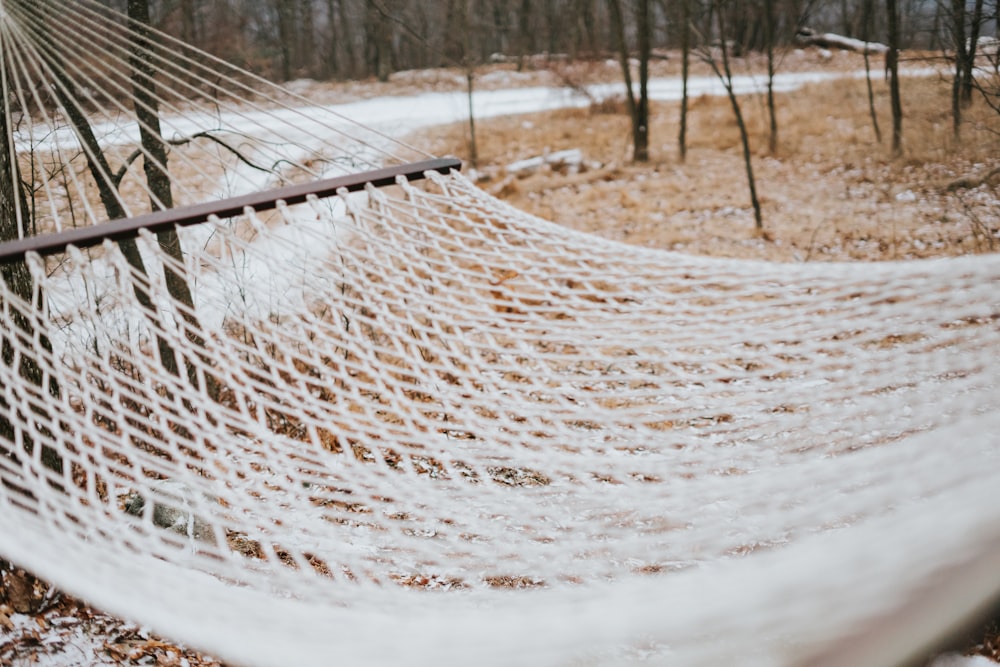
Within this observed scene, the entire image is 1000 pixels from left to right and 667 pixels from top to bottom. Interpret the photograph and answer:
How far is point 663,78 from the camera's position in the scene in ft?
34.0

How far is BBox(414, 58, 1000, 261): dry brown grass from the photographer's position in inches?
175

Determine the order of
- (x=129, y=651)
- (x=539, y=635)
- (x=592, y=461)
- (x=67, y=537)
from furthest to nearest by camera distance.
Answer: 1. (x=129, y=651)
2. (x=592, y=461)
3. (x=67, y=537)
4. (x=539, y=635)

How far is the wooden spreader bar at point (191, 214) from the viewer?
1.55 meters

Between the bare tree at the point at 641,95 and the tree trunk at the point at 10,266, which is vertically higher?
the bare tree at the point at 641,95

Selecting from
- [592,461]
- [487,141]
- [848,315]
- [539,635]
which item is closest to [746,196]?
[487,141]

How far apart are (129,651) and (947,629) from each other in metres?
1.79

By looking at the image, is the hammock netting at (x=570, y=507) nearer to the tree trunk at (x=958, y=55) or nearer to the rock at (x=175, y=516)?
the rock at (x=175, y=516)

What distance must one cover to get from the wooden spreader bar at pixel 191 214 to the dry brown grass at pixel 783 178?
307 centimetres

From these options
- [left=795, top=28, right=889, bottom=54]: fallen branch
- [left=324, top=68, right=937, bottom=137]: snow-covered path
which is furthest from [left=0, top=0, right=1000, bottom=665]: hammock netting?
[left=795, top=28, right=889, bottom=54]: fallen branch

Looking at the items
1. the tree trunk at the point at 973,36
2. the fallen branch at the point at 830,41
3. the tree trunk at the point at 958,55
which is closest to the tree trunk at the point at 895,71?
the tree trunk at the point at 958,55

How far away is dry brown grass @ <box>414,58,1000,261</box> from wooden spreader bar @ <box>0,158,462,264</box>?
10.1 feet

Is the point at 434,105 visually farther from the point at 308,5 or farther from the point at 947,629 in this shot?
the point at 947,629

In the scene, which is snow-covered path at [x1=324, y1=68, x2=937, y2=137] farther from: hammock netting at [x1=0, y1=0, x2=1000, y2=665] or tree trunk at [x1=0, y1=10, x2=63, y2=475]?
hammock netting at [x1=0, y1=0, x2=1000, y2=665]

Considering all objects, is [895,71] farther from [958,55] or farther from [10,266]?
[10,266]
